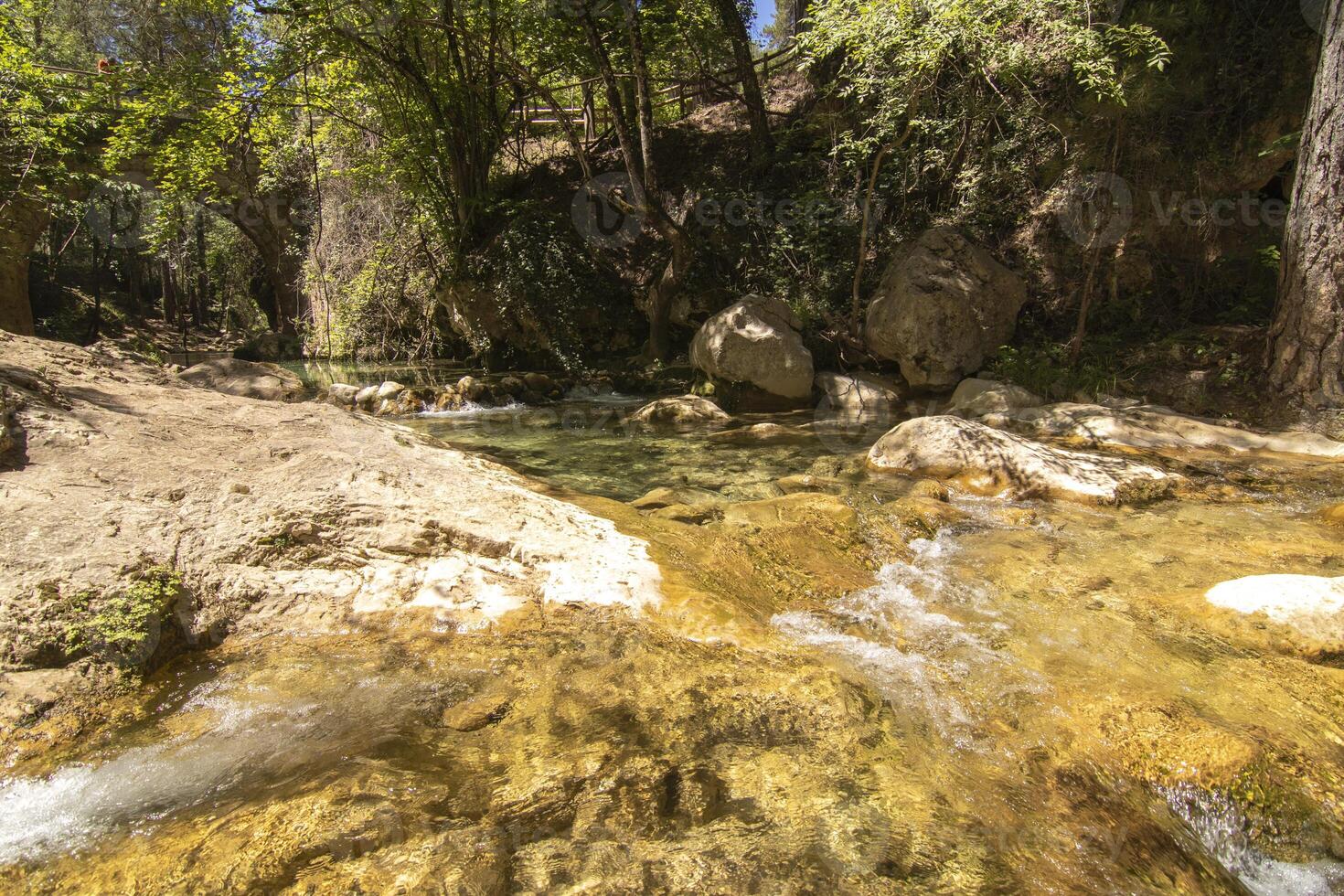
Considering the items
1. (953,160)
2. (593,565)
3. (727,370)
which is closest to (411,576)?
(593,565)

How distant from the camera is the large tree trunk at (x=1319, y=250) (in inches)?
227

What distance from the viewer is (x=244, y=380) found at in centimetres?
748

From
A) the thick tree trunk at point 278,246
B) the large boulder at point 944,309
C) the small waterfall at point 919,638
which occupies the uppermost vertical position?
the thick tree trunk at point 278,246

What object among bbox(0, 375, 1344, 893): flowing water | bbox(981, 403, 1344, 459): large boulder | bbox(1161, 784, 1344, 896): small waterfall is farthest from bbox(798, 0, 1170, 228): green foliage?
bbox(1161, 784, 1344, 896): small waterfall

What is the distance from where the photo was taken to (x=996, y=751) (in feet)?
6.97

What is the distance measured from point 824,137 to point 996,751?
35.7ft

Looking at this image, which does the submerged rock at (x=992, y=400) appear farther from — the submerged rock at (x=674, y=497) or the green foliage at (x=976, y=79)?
the submerged rock at (x=674, y=497)

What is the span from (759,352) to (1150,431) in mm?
4343

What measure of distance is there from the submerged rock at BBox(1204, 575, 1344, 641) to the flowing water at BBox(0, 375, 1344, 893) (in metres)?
0.08

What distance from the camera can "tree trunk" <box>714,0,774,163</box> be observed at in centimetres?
1123

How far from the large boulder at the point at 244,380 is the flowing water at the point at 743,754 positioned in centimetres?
590

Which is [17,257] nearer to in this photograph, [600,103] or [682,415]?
[600,103]

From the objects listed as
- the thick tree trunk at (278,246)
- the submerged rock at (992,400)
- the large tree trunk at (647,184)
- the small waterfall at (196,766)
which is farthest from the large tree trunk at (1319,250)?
the thick tree trunk at (278,246)

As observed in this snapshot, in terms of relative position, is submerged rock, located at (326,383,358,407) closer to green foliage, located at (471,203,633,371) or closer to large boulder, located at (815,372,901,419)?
green foliage, located at (471,203,633,371)
